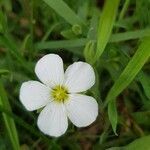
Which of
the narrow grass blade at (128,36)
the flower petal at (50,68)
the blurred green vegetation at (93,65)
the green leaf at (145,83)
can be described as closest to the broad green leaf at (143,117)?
the blurred green vegetation at (93,65)

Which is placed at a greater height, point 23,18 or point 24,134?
point 23,18

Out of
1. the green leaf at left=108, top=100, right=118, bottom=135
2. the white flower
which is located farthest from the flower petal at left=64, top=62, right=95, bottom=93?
the green leaf at left=108, top=100, right=118, bottom=135

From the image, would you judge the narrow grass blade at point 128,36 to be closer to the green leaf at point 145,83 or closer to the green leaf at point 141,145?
the green leaf at point 145,83

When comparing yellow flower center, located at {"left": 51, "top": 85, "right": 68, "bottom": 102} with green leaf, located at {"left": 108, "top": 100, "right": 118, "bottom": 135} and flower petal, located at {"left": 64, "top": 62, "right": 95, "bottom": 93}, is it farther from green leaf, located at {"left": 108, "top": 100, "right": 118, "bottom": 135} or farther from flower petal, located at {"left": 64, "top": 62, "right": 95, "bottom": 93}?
green leaf, located at {"left": 108, "top": 100, "right": 118, "bottom": 135}

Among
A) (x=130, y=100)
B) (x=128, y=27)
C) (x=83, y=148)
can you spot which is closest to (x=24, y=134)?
(x=83, y=148)

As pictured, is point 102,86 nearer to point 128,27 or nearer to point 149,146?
point 128,27

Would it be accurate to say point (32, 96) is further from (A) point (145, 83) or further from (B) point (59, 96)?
(A) point (145, 83)

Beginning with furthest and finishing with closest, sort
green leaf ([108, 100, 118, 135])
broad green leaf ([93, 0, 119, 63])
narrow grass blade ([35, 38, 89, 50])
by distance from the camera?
narrow grass blade ([35, 38, 89, 50]), green leaf ([108, 100, 118, 135]), broad green leaf ([93, 0, 119, 63])
